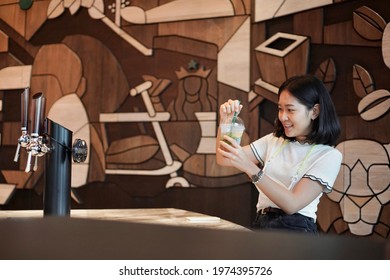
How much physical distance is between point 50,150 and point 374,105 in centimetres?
215

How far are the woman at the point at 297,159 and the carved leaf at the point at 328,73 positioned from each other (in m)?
1.40

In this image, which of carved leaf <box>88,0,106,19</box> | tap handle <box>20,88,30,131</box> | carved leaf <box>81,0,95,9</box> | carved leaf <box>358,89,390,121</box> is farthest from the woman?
carved leaf <box>81,0,95,9</box>

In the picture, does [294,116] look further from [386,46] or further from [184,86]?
[184,86]

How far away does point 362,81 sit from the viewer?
9.87 feet

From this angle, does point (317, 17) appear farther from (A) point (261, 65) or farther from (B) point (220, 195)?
(B) point (220, 195)

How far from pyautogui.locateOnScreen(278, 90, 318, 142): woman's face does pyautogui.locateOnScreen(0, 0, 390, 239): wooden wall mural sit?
4.43 feet

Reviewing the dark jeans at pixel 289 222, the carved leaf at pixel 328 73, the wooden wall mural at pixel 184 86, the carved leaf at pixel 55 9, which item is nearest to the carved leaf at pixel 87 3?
the wooden wall mural at pixel 184 86

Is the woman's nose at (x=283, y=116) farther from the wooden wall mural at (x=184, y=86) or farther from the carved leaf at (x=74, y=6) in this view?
the carved leaf at (x=74, y=6)

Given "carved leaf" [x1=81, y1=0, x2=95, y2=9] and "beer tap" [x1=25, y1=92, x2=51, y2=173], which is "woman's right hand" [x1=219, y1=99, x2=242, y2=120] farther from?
"carved leaf" [x1=81, y1=0, x2=95, y2=9]

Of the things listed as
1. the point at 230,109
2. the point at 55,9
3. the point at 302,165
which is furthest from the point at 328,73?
the point at 55,9

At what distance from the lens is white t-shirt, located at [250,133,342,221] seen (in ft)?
5.51

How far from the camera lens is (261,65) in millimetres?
3326

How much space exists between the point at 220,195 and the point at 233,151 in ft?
6.24
